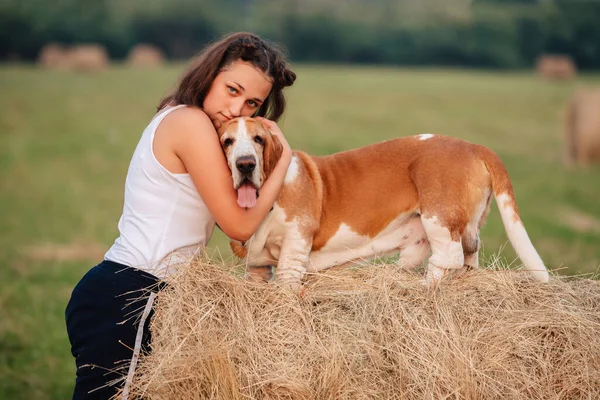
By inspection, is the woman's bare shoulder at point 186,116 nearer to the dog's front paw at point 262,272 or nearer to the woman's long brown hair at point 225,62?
the woman's long brown hair at point 225,62

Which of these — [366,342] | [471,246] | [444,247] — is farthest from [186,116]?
[471,246]

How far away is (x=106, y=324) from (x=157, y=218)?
1.96ft

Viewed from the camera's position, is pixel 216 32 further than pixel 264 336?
Yes

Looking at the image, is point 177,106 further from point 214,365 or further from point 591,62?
point 591,62

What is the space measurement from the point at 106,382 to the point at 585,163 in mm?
16248

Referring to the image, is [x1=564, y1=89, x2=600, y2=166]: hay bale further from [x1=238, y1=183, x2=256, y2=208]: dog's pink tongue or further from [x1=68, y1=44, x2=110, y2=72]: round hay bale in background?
[x1=68, y1=44, x2=110, y2=72]: round hay bale in background

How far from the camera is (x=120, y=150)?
63.0 ft

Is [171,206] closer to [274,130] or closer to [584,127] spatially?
[274,130]

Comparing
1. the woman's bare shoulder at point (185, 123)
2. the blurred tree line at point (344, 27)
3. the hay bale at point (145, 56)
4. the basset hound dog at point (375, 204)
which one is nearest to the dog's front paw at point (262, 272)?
the basset hound dog at point (375, 204)

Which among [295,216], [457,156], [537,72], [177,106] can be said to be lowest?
[537,72]

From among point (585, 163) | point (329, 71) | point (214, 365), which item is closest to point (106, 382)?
point (214, 365)

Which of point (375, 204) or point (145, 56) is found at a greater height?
point (375, 204)

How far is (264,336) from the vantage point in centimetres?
349

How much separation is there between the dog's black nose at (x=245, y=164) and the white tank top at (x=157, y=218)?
27 centimetres
